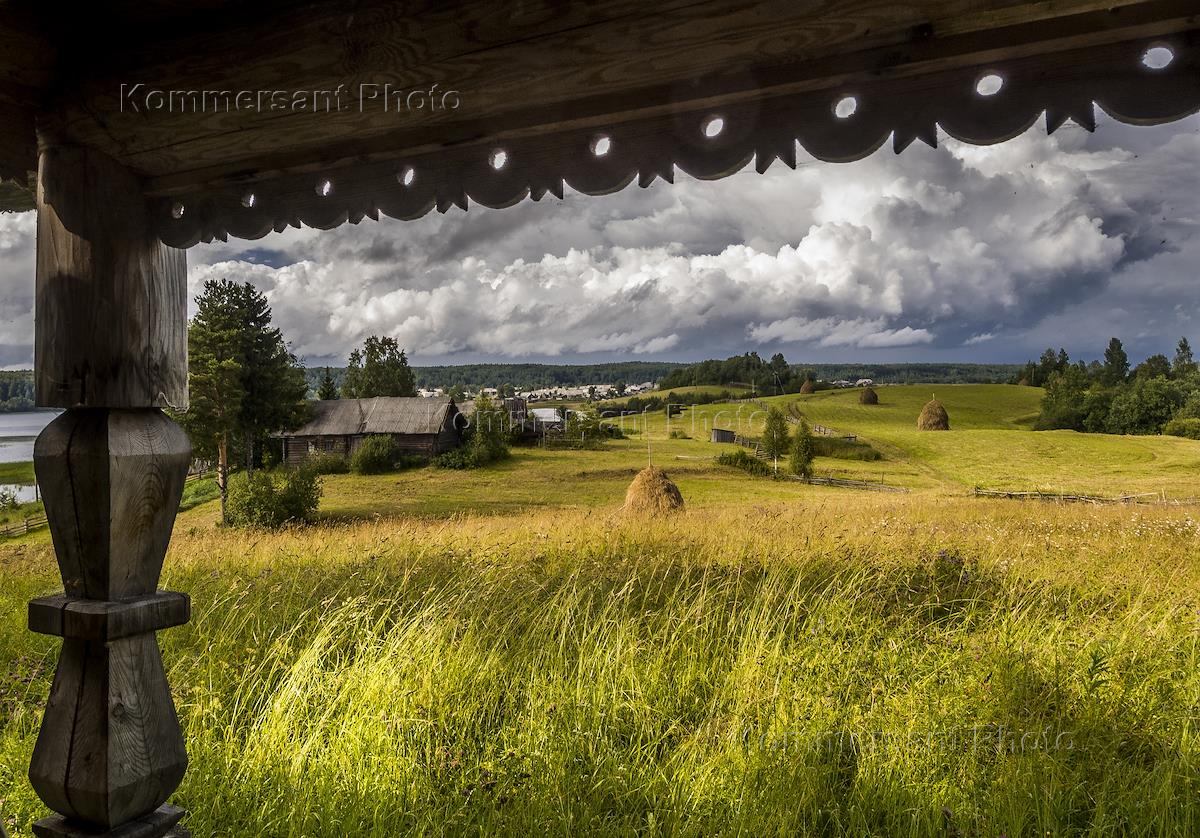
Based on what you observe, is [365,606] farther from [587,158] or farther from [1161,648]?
[1161,648]

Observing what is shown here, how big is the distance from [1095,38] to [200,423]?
20.0 metres

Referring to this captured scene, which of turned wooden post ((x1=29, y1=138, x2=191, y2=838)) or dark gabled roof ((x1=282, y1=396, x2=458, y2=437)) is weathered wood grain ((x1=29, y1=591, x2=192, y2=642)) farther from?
dark gabled roof ((x1=282, y1=396, x2=458, y2=437))

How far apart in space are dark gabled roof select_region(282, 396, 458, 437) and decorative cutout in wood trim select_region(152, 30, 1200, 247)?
59.6 feet

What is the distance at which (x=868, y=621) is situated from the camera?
3.53 meters

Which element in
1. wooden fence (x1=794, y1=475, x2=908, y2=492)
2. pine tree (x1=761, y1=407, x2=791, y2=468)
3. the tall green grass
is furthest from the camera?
pine tree (x1=761, y1=407, x2=791, y2=468)

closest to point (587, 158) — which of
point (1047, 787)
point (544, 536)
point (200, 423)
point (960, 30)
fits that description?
point (960, 30)

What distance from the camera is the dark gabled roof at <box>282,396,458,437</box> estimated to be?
64.8 ft

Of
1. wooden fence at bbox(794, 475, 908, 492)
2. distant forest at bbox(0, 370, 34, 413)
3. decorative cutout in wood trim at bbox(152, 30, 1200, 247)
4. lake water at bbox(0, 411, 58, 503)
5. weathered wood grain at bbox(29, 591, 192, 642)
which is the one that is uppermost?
decorative cutout in wood trim at bbox(152, 30, 1200, 247)

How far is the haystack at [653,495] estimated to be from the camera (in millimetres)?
9562

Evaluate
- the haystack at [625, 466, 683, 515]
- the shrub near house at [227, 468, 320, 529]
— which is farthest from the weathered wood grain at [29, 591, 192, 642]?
the shrub near house at [227, 468, 320, 529]

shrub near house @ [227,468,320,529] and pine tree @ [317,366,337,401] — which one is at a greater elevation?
pine tree @ [317,366,337,401]

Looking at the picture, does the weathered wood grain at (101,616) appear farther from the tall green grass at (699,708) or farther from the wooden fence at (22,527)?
the wooden fence at (22,527)

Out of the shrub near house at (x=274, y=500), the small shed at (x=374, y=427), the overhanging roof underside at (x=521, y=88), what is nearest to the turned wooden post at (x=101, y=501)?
the overhanging roof underside at (x=521, y=88)

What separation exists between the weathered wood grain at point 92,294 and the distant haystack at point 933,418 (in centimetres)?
1398
